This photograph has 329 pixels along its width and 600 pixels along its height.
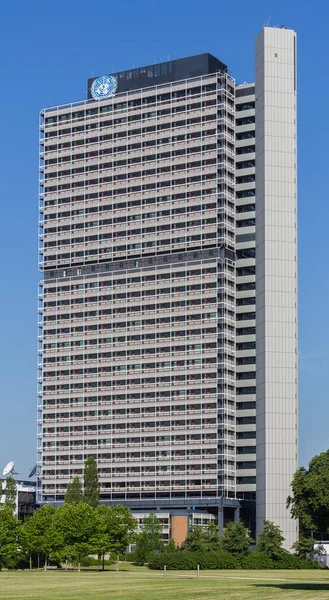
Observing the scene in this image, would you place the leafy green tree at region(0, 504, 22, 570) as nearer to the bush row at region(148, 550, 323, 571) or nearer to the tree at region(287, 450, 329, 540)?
the bush row at region(148, 550, 323, 571)

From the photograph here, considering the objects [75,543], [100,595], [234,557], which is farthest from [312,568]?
[100,595]

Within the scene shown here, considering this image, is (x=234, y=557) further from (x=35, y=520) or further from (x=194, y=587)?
(x=194, y=587)

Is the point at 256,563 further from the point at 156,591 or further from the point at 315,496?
the point at 156,591

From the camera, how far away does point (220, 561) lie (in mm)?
178875

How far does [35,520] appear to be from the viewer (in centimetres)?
18200

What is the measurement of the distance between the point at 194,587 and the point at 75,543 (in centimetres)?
7093

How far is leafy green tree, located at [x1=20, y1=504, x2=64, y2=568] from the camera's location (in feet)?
577

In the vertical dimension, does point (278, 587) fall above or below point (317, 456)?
below

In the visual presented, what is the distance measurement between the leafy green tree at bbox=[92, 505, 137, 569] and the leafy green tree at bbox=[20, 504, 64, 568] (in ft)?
20.4

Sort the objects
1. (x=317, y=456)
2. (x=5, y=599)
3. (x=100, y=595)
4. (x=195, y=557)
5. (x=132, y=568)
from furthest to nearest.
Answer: (x=132, y=568) → (x=195, y=557) → (x=317, y=456) → (x=100, y=595) → (x=5, y=599)

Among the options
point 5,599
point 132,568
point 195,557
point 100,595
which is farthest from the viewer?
point 132,568

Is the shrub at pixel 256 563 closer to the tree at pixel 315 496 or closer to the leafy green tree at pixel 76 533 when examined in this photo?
the leafy green tree at pixel 76 533

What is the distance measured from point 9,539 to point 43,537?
6.28 meters

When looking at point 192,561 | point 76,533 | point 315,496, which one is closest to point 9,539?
point 76,533
